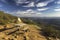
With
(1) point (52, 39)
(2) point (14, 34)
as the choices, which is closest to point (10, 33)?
(2) point (14, 34)

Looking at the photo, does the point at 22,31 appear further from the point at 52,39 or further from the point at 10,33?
the point at 52,39

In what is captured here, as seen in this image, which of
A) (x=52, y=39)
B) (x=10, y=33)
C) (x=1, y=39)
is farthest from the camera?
(x=10, y=33)

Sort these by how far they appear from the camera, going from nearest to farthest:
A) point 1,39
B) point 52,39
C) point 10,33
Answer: point 1,39, point 52,39, point 10,33

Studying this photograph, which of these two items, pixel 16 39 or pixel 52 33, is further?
pixel 52 33

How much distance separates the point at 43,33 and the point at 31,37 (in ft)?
10.8

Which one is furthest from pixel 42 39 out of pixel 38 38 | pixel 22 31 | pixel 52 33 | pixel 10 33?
pixel 10 33

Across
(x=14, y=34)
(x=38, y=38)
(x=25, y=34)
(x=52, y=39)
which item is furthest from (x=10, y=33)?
(x=52, y=39)

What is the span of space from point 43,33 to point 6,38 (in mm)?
6892

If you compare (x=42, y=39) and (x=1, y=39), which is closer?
(x=1, y=39)

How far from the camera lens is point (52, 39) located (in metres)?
19.9

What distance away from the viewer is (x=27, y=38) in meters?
19.5

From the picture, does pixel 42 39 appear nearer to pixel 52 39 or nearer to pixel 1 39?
pixel 52 39

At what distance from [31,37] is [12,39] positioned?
10.4ft

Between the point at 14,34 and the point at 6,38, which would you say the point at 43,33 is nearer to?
the point at 14,34
